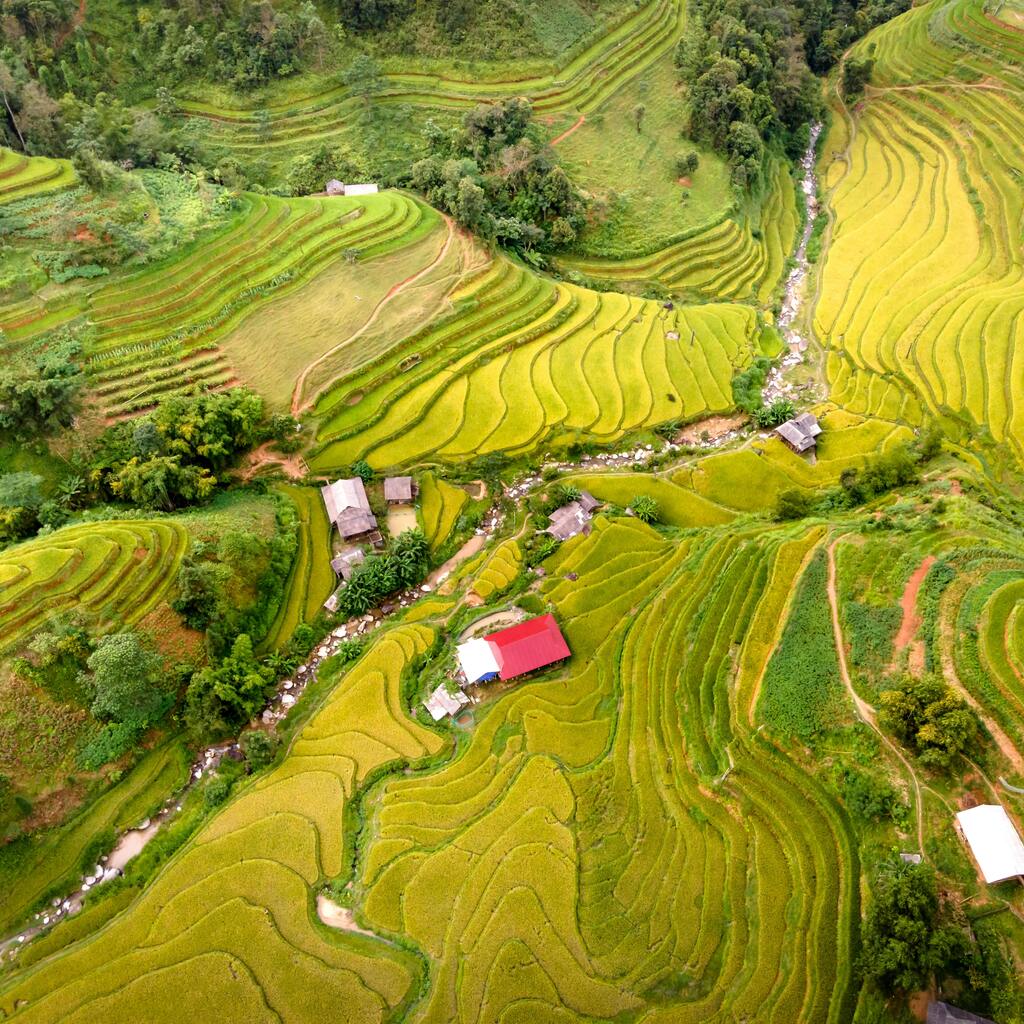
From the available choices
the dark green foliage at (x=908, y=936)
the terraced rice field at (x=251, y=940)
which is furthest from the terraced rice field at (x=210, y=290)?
the dark green foliage at (x=908, y=936)

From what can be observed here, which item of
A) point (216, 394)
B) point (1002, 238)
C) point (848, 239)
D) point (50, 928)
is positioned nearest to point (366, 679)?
point (50, 928)

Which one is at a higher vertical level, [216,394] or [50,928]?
[216,394]

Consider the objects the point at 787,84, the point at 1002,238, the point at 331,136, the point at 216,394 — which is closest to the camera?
the point at 216,394

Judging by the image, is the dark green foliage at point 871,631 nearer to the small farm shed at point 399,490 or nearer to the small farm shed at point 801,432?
the small farm shed at point 801,432

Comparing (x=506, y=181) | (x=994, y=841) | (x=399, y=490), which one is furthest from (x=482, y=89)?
(x=994, y=841)

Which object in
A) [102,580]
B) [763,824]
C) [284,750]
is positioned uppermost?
[102,580]

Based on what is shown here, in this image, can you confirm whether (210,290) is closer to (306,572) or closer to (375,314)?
(375,314)

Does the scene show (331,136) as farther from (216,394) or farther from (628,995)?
(628,995)
